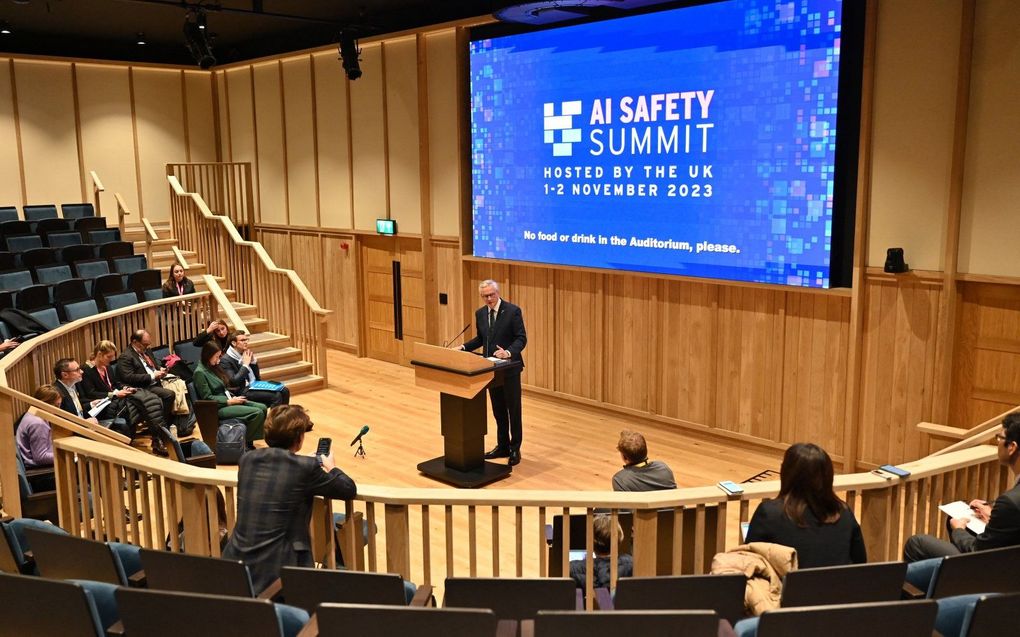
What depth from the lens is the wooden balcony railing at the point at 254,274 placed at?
32.9ft

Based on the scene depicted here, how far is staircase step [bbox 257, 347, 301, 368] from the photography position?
31.9 ft

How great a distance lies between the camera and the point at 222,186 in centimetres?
1339

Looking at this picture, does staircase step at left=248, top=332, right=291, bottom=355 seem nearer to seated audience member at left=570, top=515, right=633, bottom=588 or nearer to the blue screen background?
the blue screen background

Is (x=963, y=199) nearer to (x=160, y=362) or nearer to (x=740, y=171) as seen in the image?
(x=740, y=171)

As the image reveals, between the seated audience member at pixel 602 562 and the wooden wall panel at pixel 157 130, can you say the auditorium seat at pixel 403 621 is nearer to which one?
the seated audience member at pixel 602 562

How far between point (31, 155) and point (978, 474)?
41.1 ft

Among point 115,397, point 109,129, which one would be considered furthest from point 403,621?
point 109,129

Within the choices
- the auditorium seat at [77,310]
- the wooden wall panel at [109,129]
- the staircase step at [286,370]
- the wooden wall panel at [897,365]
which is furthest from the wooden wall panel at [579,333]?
the wooden wall panel at [109,129]

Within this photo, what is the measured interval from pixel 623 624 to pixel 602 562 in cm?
144

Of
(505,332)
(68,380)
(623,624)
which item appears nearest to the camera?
(623,624)

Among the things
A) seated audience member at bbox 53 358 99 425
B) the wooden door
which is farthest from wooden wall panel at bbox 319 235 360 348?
seated audience member at bbox 53 358 99 425

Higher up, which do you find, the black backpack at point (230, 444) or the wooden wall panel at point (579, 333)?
the wooden wall panel at point (579, 333)

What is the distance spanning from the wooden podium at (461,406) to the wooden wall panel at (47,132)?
27.8 ft

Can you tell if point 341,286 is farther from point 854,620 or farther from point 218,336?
point 854,620
